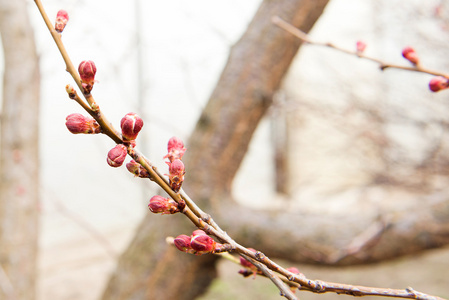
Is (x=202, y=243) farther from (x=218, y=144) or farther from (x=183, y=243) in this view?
(x=218, y=144)

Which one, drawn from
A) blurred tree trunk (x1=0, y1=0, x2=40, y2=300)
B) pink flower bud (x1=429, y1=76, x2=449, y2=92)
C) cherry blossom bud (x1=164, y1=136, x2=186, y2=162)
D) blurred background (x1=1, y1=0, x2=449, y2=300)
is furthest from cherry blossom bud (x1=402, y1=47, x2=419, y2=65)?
blurred background (x1=1, y1=0, x2=449, y2=300)

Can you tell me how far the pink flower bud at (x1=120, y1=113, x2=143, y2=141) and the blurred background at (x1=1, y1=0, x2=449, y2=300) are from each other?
1807 millimetres

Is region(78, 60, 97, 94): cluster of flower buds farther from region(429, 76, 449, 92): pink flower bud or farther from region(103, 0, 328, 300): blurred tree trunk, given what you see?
region(103, 0, 328, 300): blurred tree trunk

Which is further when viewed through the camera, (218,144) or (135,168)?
(218,144)

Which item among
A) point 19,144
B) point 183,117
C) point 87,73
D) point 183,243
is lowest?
point 183,117

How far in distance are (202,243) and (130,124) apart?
0.09 metres

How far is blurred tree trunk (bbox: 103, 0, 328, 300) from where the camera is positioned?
1.16m

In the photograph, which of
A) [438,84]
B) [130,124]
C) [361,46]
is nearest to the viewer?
[130,124]

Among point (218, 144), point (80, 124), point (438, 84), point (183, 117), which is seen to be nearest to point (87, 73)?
point (80, 124)

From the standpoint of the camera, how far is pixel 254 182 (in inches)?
167

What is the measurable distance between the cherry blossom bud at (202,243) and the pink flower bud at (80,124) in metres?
0.09

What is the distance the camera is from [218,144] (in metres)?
1.18

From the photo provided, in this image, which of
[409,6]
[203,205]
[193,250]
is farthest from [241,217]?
[409,6]

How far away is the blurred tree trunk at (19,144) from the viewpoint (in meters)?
1.17
